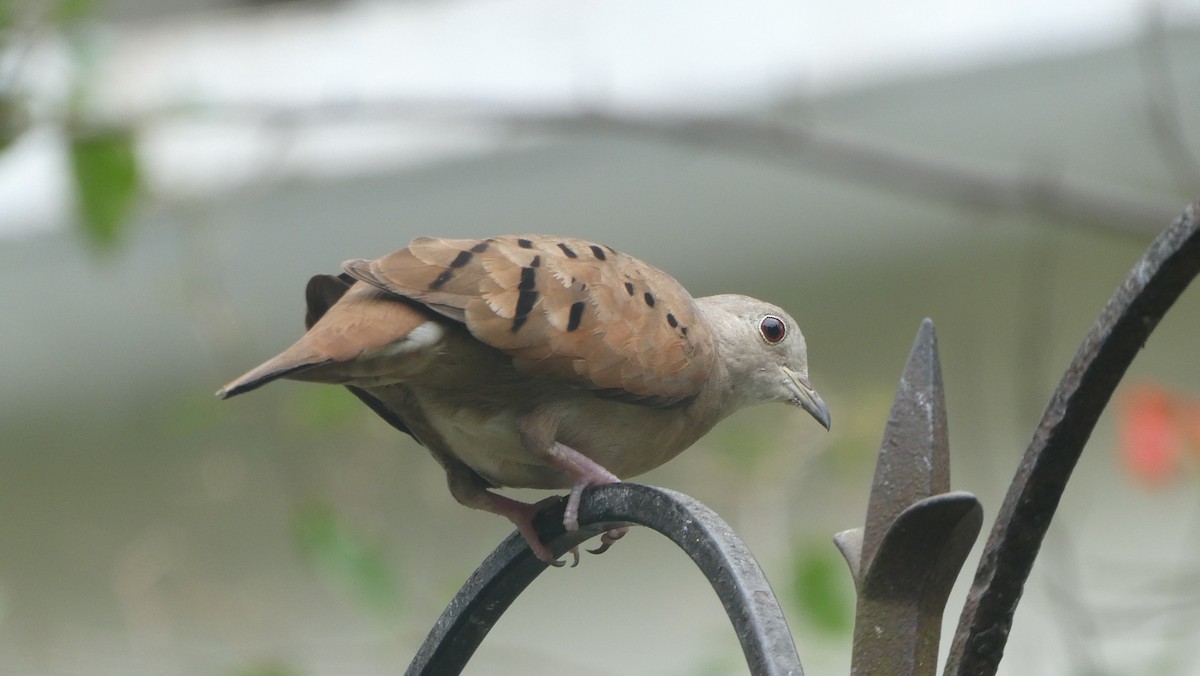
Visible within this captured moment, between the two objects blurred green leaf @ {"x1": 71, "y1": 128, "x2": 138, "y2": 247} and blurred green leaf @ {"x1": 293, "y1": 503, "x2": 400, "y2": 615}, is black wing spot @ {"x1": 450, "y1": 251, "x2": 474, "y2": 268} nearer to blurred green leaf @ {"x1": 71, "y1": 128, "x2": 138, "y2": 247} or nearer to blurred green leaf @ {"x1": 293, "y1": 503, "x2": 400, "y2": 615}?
blurred green leaf @ {"x1": 71, "y1": 128, "x2": 138, "y2": 247}

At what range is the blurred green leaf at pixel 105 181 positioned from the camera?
315 centimetres

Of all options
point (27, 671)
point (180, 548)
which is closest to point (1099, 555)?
point (180, 548)

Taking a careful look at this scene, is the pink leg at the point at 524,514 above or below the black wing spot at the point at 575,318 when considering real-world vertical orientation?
below

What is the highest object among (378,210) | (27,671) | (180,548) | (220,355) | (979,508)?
(979,508)

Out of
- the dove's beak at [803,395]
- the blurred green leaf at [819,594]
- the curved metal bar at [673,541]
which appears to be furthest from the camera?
the blurred green leaf at [819,594]

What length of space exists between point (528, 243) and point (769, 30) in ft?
9.04

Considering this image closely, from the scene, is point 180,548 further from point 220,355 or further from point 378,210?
point 378,210

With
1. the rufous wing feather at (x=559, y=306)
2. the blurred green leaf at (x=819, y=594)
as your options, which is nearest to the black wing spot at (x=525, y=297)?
the rufous wing feather at (x=559, y=306)

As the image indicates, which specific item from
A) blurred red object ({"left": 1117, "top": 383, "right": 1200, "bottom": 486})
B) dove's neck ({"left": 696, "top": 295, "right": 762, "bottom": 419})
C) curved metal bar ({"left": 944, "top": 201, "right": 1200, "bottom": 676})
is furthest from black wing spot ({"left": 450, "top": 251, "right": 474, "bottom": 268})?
blurred red object ({"left": 1117, "top": 383, "right": 1200, "bottom": 486})

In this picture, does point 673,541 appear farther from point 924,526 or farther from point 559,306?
point 559,306

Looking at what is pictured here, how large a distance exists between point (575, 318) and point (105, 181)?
5.14 ft

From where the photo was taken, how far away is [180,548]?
5.88 metres

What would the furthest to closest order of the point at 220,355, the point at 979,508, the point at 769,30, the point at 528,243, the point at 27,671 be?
the point at 27,671
the point at 220,355
the point at 769,30
the point at 528,243
the point at 979,508

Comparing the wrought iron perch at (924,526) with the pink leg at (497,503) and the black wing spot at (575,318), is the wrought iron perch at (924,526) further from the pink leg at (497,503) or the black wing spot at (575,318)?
the black wing spot at (575,318)
